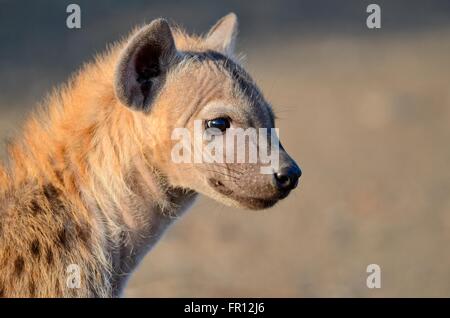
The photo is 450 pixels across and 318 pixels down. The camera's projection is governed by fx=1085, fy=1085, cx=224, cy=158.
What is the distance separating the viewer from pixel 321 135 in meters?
13.2

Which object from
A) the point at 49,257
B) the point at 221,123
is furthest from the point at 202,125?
the point at 49,257

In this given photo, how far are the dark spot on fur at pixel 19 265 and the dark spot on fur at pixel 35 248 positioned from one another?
6 cm

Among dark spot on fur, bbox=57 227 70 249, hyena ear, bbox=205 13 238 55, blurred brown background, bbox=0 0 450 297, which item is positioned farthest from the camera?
blurred brown background, bbox=0 0 450 297

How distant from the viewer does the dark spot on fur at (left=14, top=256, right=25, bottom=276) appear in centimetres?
499

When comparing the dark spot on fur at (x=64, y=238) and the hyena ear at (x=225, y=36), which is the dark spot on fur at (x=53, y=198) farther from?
the hyena ear at (x=225, y=36)

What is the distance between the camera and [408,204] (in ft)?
38.2

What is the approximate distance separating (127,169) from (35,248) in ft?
1.93

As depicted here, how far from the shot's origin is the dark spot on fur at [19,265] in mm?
4992

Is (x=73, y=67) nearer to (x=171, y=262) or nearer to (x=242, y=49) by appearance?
(x=242, y=49)

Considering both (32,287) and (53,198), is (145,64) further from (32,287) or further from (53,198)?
(32,287)

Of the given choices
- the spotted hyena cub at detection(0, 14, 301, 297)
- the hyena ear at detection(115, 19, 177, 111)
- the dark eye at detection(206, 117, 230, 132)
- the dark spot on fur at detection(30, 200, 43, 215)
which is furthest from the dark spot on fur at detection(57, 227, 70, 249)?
the dark eye at detection(206, 117, 230, 132)

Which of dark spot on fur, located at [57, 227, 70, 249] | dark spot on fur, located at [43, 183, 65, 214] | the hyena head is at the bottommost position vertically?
dark spot on fur, located at [57, 227, 70, 249]

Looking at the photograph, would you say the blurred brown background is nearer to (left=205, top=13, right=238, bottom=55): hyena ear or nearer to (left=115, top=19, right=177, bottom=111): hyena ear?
(left=205, top=13, right=238, bottom=55): hyena ear

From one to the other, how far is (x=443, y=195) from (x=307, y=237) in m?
1.73
